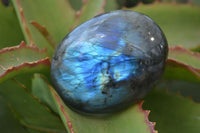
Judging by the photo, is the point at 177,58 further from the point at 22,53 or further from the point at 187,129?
the point at 22,53

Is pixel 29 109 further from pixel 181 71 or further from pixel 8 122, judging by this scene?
→ pixel 181 71

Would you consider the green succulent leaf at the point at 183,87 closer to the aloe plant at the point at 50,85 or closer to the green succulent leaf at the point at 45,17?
the aloe plant at the point at 50,85

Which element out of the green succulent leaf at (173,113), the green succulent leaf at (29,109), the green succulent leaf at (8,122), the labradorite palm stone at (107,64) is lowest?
the green succulent leaf at (173,113)

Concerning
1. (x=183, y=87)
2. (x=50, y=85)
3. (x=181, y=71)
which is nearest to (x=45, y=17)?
(x=50, y=85)

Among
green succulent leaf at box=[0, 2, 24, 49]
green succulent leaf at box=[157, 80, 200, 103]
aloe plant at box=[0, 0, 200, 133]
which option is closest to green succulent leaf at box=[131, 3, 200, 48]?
aloe plant at box=[0, 0, 200, 133]

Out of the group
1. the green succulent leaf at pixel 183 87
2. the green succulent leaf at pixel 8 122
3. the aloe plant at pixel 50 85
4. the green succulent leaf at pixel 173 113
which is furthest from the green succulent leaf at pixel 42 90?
the green succulent leaf at pixel 183 87

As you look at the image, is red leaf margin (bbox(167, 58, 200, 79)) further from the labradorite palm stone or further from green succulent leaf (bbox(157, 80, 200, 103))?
green succulent leaf (bbox(157, 80, 200, 103))
